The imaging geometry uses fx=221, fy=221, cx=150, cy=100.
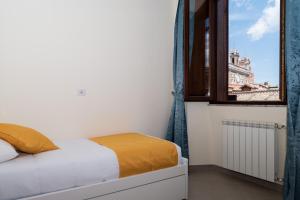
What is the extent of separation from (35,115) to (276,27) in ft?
9.44

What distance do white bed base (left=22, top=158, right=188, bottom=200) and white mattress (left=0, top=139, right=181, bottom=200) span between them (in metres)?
0.05

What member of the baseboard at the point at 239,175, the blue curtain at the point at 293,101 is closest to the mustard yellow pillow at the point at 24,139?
the baseboard at the point at 239,175

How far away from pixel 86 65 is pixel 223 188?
216cm

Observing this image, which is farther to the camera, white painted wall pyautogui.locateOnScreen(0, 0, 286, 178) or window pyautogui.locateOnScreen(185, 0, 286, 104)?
window pyautogui.locateOnScreen(185, 0, 286, 104)

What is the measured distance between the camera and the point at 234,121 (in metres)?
2.71

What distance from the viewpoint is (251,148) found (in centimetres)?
253

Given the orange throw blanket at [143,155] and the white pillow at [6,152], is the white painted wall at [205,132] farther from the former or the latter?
the white pillow at [6,152]

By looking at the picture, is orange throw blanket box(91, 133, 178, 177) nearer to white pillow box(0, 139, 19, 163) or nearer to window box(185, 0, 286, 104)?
white pillow box(0, 139, 19, 163)

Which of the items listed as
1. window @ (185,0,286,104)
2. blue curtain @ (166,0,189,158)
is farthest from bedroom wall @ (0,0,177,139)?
window @ (185,0,286,104)

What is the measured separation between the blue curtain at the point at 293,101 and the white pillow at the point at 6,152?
2249 mm

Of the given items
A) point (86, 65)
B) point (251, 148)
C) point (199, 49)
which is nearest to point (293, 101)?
point (251, 148)

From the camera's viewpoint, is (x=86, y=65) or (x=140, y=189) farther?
(x=86, y=65)

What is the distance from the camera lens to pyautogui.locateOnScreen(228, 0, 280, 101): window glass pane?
8.37ft

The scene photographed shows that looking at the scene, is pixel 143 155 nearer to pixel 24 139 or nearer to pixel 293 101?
pixel 24 139
